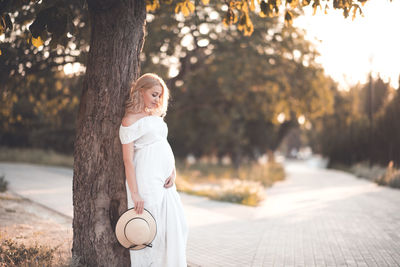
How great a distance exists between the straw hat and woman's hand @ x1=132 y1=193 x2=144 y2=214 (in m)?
0.04

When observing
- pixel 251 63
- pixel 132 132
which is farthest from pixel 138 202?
pixel 251 63

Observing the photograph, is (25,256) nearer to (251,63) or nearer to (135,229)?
(135,229)

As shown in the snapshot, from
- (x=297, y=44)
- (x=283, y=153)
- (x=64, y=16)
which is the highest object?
(x=297, y=44)

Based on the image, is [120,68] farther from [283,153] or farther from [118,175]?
[283,153]

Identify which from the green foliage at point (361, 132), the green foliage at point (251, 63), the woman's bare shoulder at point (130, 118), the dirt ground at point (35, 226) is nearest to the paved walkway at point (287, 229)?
the dirt ground at point (35, 226)

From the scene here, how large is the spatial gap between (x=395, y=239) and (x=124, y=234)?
5054mm

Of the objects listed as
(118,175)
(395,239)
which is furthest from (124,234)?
(395,239)

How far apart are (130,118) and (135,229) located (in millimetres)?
1131

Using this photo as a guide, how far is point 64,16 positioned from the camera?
342 centimetres

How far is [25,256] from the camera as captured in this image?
3840 mm

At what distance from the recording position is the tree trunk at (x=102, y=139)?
12.2ft

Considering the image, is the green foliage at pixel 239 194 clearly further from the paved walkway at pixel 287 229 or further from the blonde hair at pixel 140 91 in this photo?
the blonde hair at pixel 140 91

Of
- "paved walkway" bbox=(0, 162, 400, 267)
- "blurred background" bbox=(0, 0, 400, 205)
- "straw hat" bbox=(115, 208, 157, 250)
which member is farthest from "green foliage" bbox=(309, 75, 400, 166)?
"straw hat" bbox=(115, 208, 157, 250)

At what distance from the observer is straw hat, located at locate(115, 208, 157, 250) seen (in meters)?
3.40
